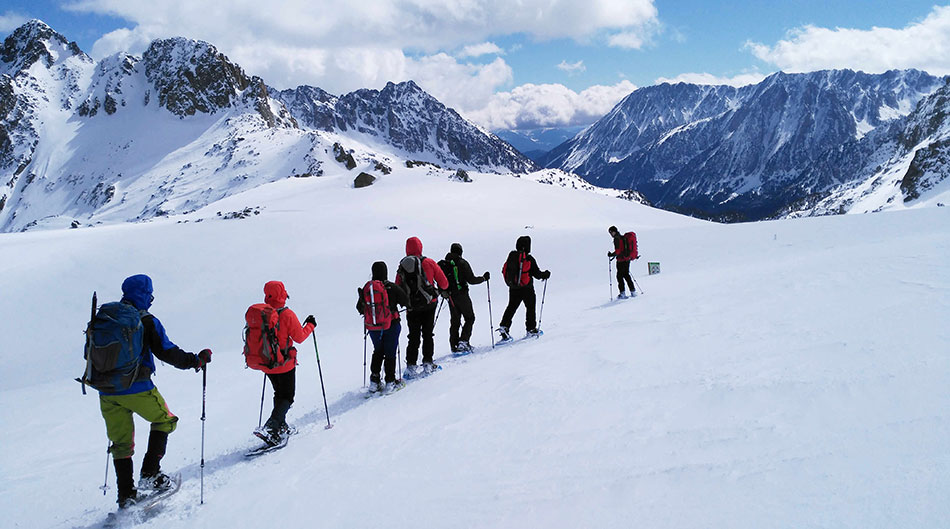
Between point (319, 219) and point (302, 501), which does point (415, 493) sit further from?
point (319, 219)

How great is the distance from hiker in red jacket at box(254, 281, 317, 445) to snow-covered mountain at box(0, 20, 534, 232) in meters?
116

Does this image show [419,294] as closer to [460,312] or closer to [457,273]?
[457,273]

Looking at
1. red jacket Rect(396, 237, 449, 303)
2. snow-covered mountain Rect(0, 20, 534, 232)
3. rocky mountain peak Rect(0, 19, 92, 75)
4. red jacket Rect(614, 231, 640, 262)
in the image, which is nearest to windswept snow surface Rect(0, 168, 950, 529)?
red jacket Rect(614, 231, 640, 262)

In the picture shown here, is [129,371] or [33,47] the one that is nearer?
[129,371]

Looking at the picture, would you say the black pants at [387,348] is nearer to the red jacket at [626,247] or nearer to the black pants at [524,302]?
the black pants at [524,302]

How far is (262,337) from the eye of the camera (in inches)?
241

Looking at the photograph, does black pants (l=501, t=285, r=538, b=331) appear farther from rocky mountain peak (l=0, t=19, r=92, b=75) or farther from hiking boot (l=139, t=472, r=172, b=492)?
rocky mountain peak (l=0, t=19, r=92, b=75)

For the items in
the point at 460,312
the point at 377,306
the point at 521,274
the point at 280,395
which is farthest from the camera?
the point at 521,274

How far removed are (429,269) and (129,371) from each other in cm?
497

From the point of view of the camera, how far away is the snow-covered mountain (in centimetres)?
12338

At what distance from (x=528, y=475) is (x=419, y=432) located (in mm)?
2018

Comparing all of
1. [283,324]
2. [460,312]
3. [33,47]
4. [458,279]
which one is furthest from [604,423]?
[33,47]

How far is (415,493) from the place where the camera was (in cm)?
453

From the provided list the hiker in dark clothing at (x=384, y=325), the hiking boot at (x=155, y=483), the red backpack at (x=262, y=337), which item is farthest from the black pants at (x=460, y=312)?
the hiking boot at (x=155, y=483)
